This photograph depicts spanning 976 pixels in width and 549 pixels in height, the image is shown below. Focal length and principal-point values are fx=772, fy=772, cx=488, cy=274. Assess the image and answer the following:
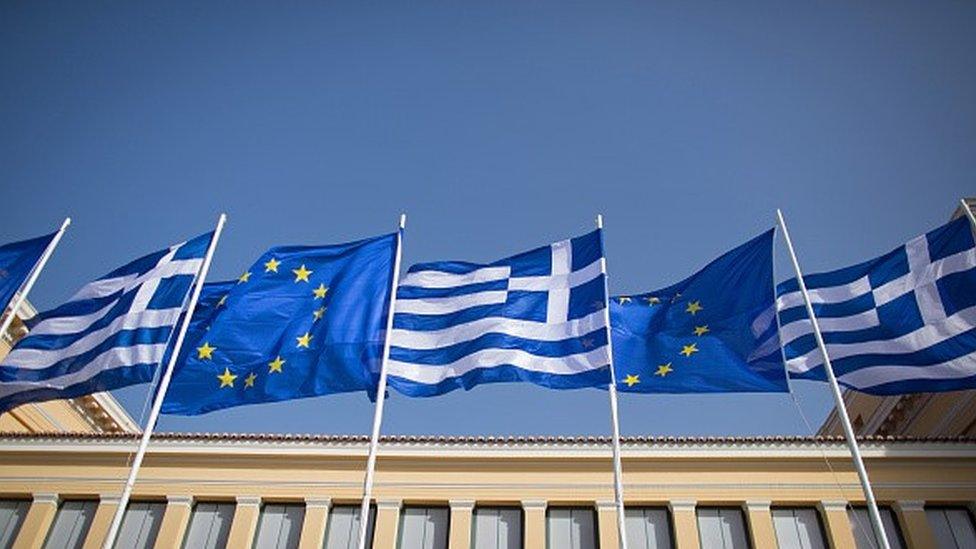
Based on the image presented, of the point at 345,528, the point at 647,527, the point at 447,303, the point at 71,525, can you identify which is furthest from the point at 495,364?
the point at 71,525

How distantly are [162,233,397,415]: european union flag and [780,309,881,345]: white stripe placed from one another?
9189mm

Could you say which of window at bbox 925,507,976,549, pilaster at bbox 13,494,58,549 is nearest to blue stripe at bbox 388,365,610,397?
window at bbox 925,507,976,549

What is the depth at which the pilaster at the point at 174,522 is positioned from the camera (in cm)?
2327

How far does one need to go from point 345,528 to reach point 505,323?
408 inches

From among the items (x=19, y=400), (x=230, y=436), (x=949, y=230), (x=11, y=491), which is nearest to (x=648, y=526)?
(x=949, y=230)

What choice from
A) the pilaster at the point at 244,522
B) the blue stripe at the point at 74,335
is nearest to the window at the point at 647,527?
the pilaster at the point at 244,522

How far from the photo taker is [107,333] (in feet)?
57.4

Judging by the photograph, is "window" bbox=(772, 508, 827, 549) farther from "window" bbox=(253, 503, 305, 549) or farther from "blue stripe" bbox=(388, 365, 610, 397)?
"window" bbox=(253, 503, 305, 549)

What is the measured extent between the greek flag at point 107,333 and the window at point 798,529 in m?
17.8

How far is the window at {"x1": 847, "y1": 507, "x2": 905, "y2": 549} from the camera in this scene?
22.2m

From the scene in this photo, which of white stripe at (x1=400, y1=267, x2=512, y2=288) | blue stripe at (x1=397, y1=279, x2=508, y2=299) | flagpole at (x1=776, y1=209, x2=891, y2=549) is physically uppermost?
white stripe at (x1=400, y1=267, x2=512, y2=288)

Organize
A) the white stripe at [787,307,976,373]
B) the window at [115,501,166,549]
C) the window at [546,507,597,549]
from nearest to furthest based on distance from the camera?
1. the white stripe at [787,307,976,373]
2. the window at [546,507,597,549]
3. the window at [115,501,166,549]

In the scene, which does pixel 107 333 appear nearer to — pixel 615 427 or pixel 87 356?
pixel 87 356

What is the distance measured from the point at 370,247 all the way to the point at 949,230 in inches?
514
